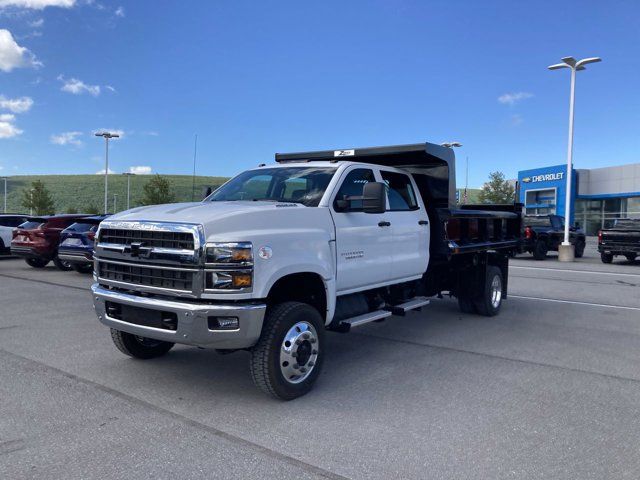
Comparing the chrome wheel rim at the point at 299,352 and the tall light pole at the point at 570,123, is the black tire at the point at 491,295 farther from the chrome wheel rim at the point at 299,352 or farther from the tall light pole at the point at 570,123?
the tall light pole at the point at 570,123

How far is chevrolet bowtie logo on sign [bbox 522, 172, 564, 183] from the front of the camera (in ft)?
147

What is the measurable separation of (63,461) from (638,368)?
566cm

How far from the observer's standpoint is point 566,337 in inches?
291

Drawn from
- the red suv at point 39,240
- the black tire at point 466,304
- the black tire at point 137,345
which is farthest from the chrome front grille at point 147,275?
the red suv at point 39,240

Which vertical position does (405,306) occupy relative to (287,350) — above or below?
above

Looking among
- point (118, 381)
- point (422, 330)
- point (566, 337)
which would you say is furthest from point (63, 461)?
point (566, 337)

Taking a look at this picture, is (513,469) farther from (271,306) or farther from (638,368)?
(638,368)

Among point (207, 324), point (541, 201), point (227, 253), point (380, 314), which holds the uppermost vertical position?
point (541, 201)

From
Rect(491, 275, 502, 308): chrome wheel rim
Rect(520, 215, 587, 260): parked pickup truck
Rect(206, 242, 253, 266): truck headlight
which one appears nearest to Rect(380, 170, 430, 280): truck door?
Rect(491, 275, 502, 308): chrome wheel rim

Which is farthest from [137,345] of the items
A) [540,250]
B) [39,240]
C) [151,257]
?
[540,250]

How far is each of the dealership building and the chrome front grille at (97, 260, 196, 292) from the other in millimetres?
44034

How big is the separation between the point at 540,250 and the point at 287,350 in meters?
19.8

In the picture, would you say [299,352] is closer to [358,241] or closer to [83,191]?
[358,241]

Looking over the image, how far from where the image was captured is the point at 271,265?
441 centimetres
